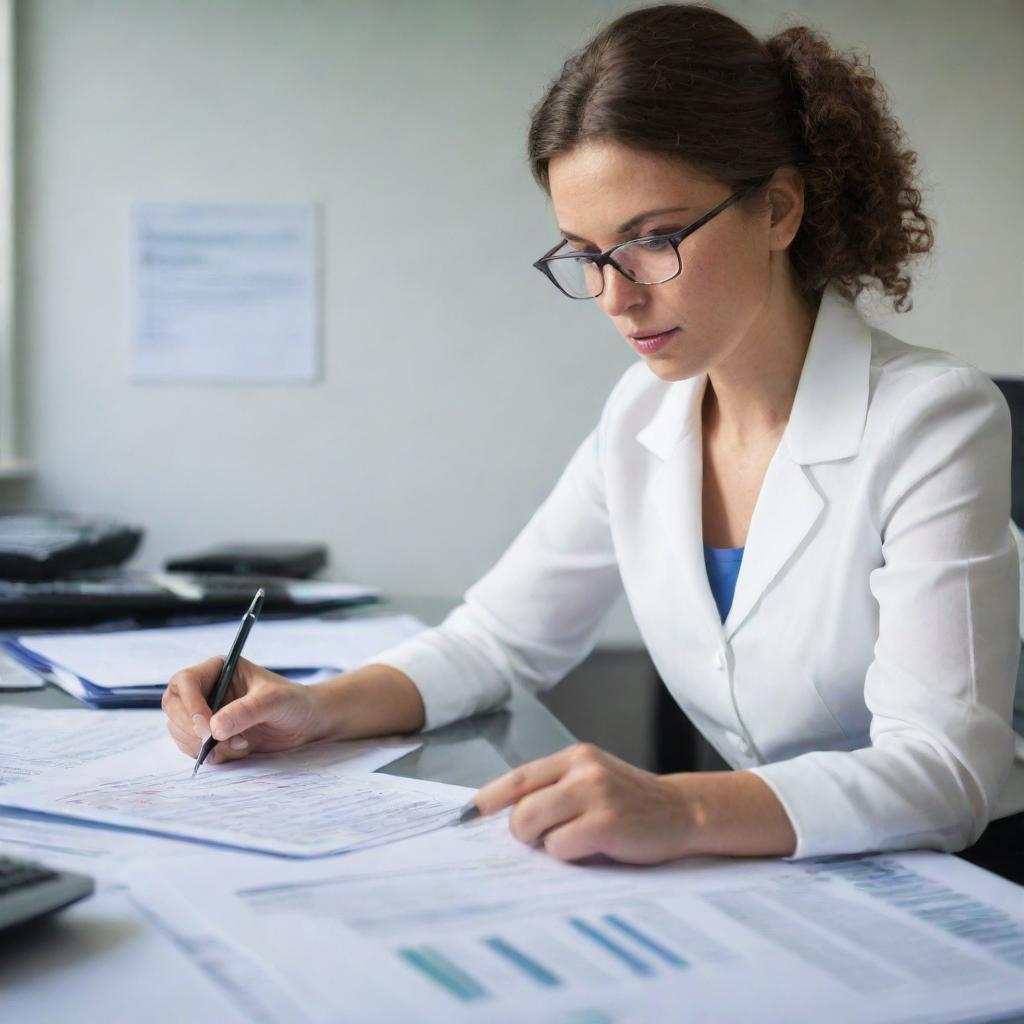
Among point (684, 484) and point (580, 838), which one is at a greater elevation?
point (684, 484)

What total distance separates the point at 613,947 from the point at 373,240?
2.46 meters

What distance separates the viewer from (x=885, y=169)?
1189 mm

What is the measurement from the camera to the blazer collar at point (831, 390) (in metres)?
1.07

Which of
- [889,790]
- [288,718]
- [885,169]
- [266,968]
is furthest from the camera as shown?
[885,169]

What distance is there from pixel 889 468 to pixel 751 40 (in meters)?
0.43

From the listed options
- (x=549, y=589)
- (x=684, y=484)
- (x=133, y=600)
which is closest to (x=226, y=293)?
(x=133, y=600)

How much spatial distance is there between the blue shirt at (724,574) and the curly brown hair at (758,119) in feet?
0.94

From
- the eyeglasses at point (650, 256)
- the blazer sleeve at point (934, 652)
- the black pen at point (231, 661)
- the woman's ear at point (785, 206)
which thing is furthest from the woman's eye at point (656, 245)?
the black pen at point (231, 661)

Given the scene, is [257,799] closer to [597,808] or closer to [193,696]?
[193,696]

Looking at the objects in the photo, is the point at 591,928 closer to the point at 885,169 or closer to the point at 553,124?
the point at 553,124

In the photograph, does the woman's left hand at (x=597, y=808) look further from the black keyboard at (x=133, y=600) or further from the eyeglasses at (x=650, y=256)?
the black keyboard at (x=133, y=600)

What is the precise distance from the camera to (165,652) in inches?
53.3

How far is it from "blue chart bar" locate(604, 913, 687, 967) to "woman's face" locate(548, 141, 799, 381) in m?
0.59

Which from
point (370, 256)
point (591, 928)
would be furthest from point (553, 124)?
point (370, 256)
